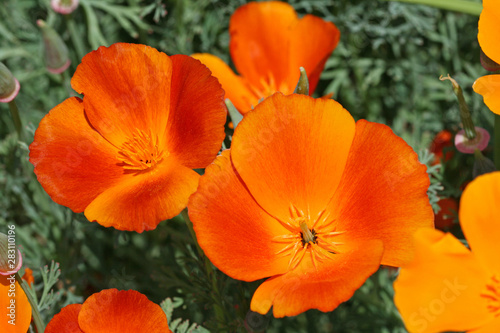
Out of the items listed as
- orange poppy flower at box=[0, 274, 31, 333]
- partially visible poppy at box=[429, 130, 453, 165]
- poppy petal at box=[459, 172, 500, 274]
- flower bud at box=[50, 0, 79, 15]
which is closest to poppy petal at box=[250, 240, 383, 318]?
poppy petal at box=[459, 172, 500, 274]

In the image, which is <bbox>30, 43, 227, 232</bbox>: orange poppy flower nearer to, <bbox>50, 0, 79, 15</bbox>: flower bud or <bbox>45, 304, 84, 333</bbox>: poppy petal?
<bbox>45, 304, 84, 333</bbox>: poppy petal

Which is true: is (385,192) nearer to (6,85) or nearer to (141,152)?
(141,152)

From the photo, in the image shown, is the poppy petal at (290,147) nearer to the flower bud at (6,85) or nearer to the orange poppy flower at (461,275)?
the orange poppy flower at (461,275)

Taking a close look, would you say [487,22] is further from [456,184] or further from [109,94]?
[109,94]

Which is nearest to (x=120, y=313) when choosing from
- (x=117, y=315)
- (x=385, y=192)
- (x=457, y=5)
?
(x=117, y=315)

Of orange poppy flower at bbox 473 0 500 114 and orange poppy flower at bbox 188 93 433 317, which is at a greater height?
orange poppy flower at bbox 473 0 500 114

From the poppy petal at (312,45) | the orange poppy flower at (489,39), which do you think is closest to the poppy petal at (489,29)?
the orange poppy flower at (489,39)
